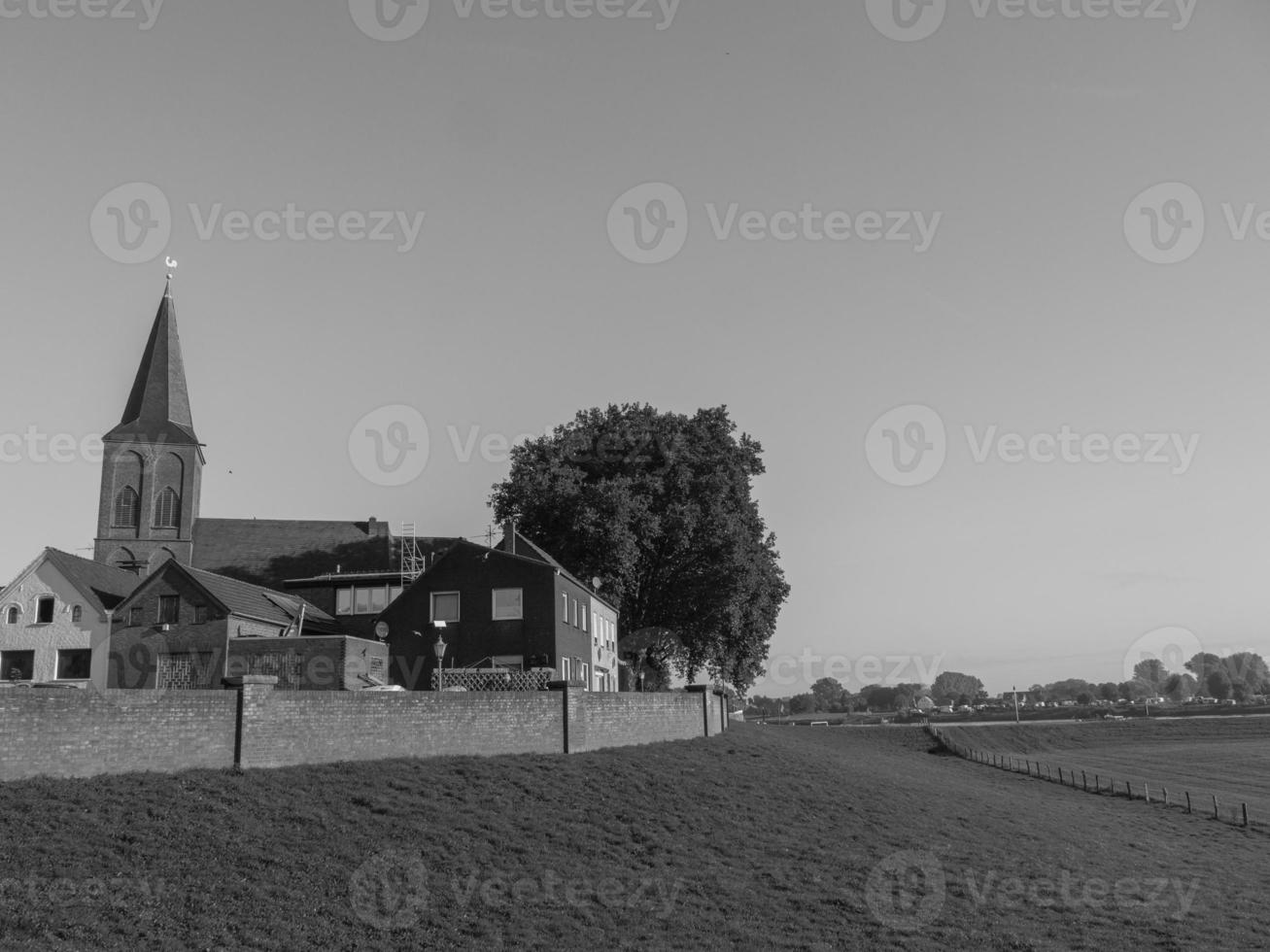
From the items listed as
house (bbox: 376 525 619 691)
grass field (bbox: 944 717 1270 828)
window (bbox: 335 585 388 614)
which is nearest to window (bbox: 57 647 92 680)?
house (bbox: 376 525 619 691)

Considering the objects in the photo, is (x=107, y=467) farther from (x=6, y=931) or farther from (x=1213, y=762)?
(x=1213, y=762)

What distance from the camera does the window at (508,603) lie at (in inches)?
1582

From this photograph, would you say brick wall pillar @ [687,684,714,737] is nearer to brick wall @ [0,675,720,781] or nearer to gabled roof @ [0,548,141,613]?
brick wall @ [0,675,720,781]

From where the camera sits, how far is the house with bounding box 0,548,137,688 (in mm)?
39344

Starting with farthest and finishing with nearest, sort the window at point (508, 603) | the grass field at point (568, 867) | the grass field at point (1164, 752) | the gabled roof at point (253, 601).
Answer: the grass field at point (1164, 752), the window at point (508, 603), the gabled roof at point (253, 601), the grass field at point (568, 867)

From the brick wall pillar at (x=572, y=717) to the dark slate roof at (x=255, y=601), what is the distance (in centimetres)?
1520

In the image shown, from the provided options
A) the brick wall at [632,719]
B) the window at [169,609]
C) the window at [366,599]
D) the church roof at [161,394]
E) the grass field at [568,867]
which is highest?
the church roof at [161,394]

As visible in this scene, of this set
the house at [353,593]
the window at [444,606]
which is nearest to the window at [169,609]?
the window at [444,606]

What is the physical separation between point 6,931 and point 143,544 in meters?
47.6

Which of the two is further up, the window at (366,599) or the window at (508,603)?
the window at (366,599)

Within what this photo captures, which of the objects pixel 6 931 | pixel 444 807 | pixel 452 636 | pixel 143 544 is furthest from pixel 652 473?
pixel 6 931

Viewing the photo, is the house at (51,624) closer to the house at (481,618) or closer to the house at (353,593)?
the house at (481,618)

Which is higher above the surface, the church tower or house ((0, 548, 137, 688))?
the church tower

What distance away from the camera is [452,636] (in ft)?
133
